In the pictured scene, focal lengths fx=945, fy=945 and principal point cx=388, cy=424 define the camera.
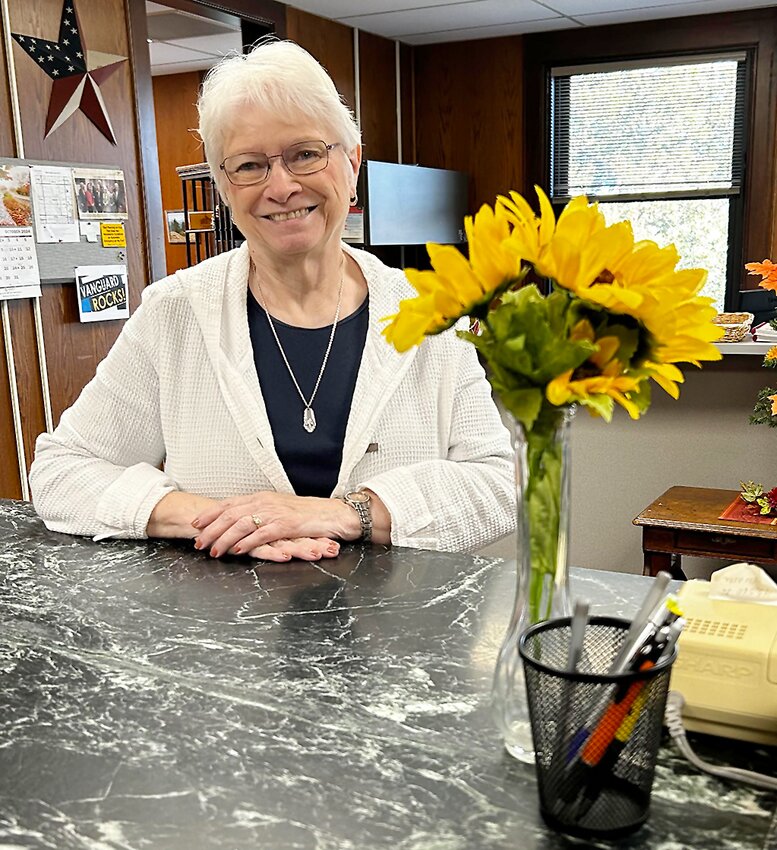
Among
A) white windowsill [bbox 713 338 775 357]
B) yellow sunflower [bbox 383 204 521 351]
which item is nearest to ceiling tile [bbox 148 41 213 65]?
white windowsill [bbox 713 338 775 357]

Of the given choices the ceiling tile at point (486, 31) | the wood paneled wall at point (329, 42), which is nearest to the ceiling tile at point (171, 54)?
the wood paneled wall at point (329, 42)

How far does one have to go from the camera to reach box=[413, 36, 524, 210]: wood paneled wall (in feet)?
18.4

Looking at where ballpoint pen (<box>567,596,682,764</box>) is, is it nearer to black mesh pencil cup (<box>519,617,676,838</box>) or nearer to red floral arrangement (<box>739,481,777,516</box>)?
black mesh pencil cup (<box>519,617,676,838</box>)

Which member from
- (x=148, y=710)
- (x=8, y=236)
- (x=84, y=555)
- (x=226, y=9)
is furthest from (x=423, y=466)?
(x=226, y=9)

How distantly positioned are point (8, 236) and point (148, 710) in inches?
104

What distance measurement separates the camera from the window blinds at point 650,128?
205 inches

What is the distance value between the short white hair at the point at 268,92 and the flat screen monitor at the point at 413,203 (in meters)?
3.23

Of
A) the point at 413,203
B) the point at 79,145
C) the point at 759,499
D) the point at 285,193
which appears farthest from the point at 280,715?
the point at 413,203

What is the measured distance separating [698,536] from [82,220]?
7.81 feet

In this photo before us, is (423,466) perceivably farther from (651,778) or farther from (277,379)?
(651,778)

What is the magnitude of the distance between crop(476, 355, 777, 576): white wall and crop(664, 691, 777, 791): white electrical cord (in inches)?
90.0

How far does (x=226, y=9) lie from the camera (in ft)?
13.8

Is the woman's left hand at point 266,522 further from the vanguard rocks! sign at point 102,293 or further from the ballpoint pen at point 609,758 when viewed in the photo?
the vanguard rocks! sign at point 102,293

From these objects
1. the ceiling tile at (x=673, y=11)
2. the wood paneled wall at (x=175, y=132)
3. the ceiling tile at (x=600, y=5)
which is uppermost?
the ceiling tile at (x=673, y=11)
